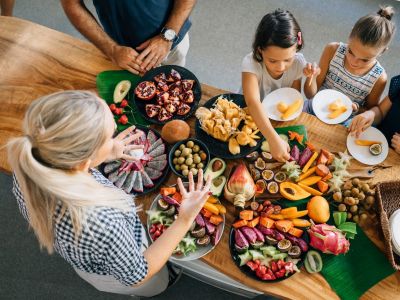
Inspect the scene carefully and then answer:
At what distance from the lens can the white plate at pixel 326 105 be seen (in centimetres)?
185

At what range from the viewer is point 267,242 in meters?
1.56

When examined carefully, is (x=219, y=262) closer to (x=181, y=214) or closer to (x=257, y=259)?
(x=257, y=259)

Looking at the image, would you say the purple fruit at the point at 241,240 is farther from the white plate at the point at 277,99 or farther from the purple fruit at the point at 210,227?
the white plate at the point at 277,99

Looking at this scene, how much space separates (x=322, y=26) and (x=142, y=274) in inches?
118

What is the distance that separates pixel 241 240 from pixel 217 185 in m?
0.27

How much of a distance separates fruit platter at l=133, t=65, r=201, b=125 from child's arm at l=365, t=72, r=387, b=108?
986mm

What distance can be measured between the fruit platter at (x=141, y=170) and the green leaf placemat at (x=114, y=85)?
0.58 ft

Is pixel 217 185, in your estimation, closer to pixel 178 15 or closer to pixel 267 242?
pixel 267 242

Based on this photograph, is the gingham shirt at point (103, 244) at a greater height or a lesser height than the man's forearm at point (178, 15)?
lesser

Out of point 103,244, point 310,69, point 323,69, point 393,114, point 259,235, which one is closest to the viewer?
point 103,244

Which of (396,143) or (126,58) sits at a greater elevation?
(396,143)

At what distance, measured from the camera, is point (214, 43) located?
3.41 metres

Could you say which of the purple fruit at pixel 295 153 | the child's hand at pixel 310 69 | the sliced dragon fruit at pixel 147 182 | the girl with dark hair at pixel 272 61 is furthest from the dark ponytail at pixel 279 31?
the sliced dragon fruit at pixel 147 182

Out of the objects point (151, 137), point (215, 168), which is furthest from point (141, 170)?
point (215, 168)
